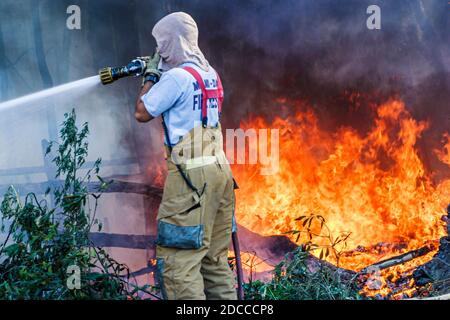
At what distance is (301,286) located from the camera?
197 inches

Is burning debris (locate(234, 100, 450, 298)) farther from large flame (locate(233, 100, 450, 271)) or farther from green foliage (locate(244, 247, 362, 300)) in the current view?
green foliage (locate(244, 247, 362, 300))

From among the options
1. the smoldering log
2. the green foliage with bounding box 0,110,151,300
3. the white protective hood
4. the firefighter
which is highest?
the white protective hood

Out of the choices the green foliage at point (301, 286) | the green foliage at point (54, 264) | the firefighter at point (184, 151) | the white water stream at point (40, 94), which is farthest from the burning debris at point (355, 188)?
the firefighter at point (184, 151)

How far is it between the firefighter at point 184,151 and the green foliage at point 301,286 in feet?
2.85

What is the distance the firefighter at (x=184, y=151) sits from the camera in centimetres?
406

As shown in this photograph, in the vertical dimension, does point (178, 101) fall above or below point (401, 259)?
above

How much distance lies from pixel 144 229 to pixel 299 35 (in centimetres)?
254

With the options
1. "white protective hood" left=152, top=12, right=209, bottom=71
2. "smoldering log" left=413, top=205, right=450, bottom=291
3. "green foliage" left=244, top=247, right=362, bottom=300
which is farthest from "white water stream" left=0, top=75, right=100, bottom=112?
"smoldering log" left=413, top=205, right=450, bottom=291

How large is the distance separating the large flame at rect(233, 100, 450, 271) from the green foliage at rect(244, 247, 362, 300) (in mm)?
1505

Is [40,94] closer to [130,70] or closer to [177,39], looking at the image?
[130,70]

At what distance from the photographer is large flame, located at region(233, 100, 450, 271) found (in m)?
6.71

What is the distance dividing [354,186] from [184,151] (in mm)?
3167

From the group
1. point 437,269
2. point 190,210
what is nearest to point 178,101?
point 190,210
